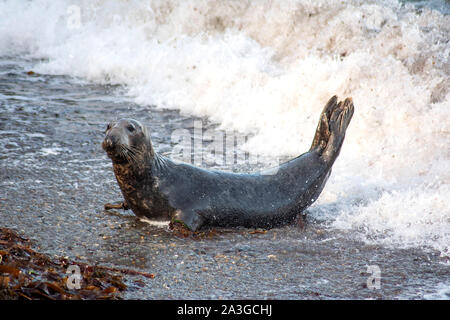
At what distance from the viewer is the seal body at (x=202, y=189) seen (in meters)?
5.96

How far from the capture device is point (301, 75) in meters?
10.4

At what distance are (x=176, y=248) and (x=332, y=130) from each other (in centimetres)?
215

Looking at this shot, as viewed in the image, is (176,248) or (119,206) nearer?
(176,248)

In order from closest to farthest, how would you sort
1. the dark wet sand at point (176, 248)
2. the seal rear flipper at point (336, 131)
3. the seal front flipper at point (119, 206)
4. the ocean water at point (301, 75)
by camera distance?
the dark wet sand at point (176, 248)
the seal front flipper at point (119, 206)
the seal rear flipper at point (336, 131)
the ocean water at point (301, 75)

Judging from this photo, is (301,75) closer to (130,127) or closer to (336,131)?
(336,131)

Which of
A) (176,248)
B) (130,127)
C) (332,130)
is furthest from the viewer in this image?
(332,130)

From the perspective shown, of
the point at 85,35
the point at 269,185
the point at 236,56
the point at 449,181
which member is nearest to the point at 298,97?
the point at 236,56

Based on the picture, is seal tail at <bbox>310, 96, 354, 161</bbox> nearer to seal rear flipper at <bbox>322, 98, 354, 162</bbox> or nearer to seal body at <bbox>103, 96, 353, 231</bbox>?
seal rear flipper at <bbox>322, 98, 354, 162</bbox>

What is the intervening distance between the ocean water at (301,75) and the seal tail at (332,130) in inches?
27.1

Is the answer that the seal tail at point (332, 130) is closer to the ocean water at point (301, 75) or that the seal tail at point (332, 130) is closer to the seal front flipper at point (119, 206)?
the ocean water at point (301, 75)

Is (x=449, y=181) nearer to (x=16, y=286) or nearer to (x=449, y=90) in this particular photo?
(x=449, y=90)

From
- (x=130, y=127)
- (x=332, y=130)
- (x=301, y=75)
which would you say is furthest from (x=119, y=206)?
(x=301, y=75)

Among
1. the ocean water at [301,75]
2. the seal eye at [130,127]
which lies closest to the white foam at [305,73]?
the ocean water at [301,75]

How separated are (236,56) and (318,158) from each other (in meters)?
5.74
